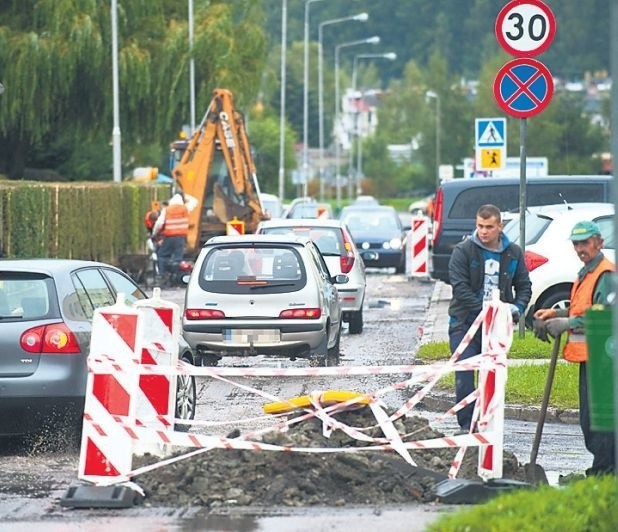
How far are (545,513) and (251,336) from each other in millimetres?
10120

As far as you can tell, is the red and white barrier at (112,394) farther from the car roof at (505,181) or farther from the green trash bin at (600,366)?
the car roof at (505,181)

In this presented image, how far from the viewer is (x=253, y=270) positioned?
1762cm

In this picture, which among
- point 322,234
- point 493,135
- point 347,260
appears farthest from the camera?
point 493,135

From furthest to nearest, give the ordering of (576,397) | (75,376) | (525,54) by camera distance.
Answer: (525,54)
(576,397)
(75,376)

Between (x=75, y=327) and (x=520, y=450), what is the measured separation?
3236 millimetres

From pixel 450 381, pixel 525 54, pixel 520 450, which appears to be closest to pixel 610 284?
pixel 520 450

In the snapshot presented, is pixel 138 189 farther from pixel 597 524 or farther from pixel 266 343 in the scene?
pixel 597 524

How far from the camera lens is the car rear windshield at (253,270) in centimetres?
1748

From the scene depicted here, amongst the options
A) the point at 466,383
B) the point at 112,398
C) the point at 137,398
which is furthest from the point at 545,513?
the point at 466,383

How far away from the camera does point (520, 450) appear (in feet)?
39.4

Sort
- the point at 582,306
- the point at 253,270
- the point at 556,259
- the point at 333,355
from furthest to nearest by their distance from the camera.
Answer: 1. the point at 556,259
2. the point at 333,355
3. the point at 253,270
4. the point at 582,306

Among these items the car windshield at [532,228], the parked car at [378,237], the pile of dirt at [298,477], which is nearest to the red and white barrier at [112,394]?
the pile of dirt at [298,477]

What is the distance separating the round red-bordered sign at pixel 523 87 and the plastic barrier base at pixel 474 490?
824 centimetres

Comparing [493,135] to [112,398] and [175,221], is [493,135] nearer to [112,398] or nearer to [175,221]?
[175,221]
